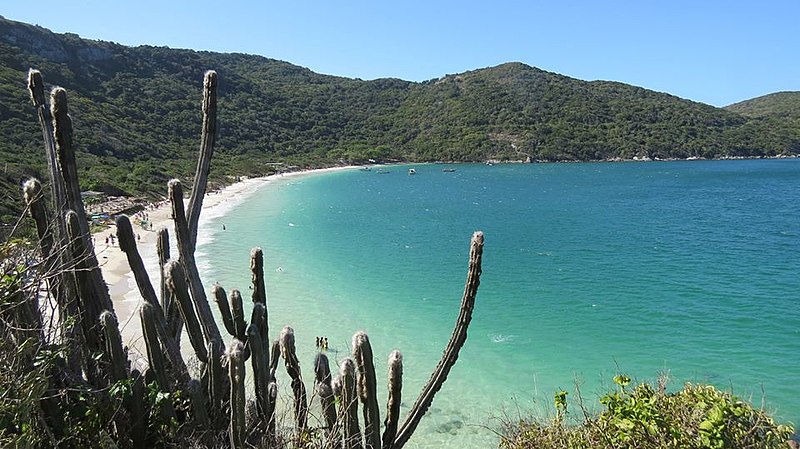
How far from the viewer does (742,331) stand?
59.4 ft

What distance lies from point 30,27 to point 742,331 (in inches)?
3942

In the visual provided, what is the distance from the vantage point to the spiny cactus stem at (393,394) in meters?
5.27

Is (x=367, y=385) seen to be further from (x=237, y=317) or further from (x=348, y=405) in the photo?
(x=237, y=317)

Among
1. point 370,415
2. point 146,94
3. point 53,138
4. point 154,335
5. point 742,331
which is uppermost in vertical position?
point 146,94

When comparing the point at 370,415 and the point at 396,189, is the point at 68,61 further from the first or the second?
the point at 370,415

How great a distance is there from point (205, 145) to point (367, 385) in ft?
11.4

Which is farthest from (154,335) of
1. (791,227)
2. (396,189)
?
(396,189)

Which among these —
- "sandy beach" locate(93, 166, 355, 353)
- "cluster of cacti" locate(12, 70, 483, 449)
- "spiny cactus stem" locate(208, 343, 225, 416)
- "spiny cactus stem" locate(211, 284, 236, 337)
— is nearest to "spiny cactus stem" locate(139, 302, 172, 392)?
"cluster of cacti" locate(12, 70, 483, 449)

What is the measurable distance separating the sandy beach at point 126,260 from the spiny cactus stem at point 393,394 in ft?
8.54

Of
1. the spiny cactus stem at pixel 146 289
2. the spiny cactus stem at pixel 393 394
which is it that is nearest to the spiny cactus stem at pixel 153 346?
the spiny cactus stem at pixel 146 289

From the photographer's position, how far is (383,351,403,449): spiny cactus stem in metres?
5.27

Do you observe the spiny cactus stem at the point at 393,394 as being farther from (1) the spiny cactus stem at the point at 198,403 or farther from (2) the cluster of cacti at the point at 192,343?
(1) the spiny cactus stem at the point at 198,403

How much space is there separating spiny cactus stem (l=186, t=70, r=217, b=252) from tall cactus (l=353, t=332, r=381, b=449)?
2500mm

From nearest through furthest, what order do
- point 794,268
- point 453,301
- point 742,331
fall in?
point 742,331, point 453,301, point 794,268
